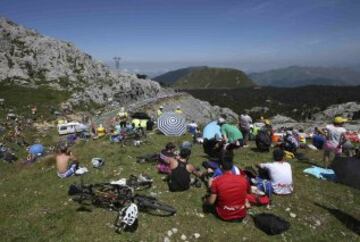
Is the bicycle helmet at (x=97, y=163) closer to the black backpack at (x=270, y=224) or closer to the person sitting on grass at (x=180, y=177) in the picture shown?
A: the person sitting on grass at (x=180, y=177)

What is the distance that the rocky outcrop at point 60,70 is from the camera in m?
74.6

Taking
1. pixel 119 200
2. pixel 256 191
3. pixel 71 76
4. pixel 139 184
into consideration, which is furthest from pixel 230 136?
pixel 71 76

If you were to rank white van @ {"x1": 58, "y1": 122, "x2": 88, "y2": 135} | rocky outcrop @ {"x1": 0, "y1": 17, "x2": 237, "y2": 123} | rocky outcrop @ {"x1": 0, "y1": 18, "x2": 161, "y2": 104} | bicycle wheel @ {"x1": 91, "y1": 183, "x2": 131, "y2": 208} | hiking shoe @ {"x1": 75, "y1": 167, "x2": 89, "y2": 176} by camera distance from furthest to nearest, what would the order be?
rocky outcrop @ {"x1": 0, "y1": 18, "x2": 161, "y2": 104} → rocky outcrop @ {"x1": 0, "y1": 17, "x2": 237, "y2": 123} → white van @ {"x1": 58, "y1": 122, "x2": 88, "y2": 135} → hiking shoe @ {"x1": 75, "y1": 167, "x2": 89, "y2": 176} → bicycle wheel @ {"x1": 91, "y1": 183, "x2": 131, "y2": 208}

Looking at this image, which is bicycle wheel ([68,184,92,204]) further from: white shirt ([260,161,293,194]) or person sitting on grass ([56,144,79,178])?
white shirt ([260,161,293,194])

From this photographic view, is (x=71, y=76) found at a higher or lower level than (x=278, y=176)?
lower

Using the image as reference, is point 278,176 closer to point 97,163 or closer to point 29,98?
point 97,163

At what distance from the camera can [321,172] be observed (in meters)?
16.8

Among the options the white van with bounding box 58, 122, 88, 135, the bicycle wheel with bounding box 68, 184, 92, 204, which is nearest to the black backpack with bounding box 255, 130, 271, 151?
the bicycle wheel with bounding box 68, 184, 92, 204

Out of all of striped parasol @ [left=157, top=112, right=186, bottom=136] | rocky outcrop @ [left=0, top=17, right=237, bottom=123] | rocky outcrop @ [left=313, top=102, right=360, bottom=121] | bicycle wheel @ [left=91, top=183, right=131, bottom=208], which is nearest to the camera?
bicycle wheel @ [left=91, top=183, right=131, bottom=208]

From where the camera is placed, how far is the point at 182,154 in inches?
539

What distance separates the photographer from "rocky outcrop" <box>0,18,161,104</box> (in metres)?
74.6

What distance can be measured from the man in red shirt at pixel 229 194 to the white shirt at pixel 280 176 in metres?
2.70

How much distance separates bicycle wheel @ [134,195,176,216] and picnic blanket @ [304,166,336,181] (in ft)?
28.9

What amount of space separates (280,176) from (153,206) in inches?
221
